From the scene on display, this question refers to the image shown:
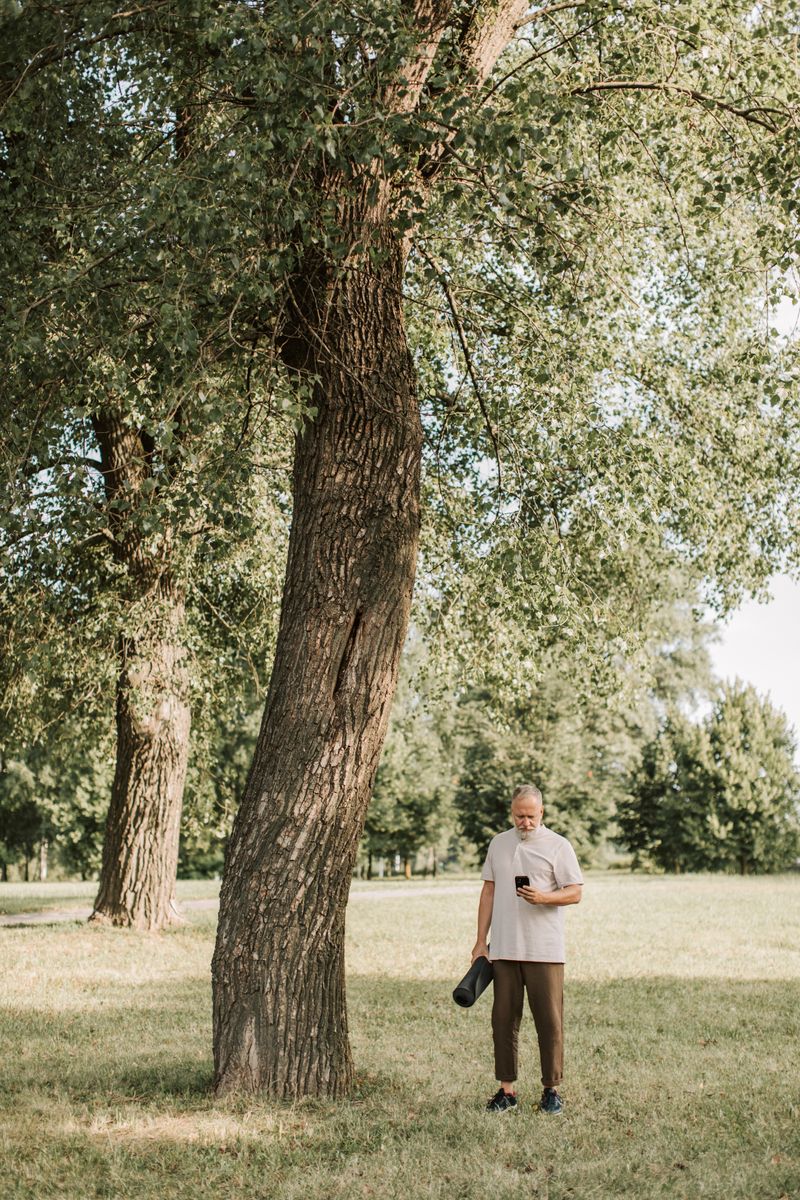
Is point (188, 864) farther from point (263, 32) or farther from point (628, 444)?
point (263, 32)

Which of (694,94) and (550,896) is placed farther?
(694,94)

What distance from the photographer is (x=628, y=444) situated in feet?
35.2

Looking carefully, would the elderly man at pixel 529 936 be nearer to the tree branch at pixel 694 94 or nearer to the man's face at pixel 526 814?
the man's face at pixel 526 814

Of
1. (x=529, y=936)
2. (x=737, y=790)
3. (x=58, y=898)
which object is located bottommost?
(x=58, y=898)

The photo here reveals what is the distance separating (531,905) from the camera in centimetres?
671

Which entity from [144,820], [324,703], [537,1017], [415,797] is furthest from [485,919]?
[415,797]

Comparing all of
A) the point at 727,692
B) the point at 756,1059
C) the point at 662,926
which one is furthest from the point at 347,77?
the point at 727,692

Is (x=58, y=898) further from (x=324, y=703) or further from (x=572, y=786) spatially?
(x=324, y=703)

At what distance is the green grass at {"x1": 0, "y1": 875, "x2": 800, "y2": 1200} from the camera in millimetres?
5293

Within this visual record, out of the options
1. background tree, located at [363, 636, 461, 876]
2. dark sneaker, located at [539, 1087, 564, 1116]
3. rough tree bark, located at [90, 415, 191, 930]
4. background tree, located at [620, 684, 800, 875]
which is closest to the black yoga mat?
dark sneaker, located at [539, 1087, 564, 1116]

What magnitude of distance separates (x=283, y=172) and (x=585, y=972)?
9793 millimetres

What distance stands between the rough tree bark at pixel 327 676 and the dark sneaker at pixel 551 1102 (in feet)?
3.89

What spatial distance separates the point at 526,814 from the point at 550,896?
50cm

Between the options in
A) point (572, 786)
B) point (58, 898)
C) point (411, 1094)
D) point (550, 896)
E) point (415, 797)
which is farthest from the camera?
point (415, 797)
